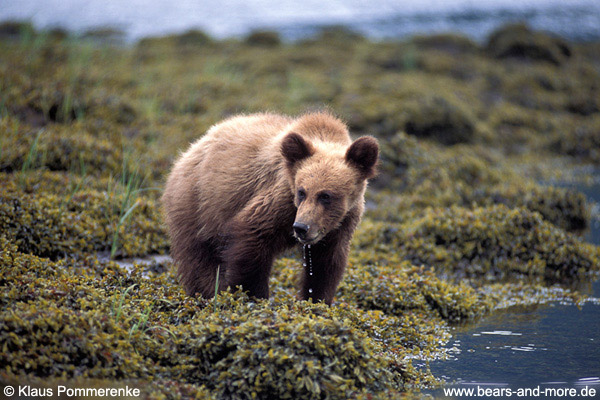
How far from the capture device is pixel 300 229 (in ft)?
16.3

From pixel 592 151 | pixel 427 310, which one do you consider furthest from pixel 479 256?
pixel 592 151

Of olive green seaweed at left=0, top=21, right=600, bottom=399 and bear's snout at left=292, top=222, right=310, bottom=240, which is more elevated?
bear's snout at left=292, top=222, right=310, bottom=240

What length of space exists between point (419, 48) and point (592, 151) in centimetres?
1175

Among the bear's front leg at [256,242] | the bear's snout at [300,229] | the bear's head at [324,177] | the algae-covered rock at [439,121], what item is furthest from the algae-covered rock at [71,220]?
the algae-covered rock at [439,121]

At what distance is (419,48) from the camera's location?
2714cm

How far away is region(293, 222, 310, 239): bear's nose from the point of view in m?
4.92

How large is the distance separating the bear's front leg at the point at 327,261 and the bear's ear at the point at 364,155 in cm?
41

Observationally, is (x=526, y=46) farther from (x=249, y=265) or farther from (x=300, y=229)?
(x=300, y=229)

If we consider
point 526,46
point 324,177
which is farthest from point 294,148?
point 526,46

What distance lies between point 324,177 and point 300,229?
57 cm

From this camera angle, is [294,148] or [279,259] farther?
[279,259]

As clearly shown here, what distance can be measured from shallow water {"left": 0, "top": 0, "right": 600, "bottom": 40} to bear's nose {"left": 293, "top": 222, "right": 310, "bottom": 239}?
82.7 feet

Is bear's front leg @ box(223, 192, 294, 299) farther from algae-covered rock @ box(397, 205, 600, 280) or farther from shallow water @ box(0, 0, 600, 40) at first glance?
shallow water @ box(0, 0, 600, 40)

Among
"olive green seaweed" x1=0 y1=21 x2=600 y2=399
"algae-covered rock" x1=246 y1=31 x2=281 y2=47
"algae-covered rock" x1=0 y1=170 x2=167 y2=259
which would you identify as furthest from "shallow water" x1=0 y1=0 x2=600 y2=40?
"algae-covered rock" x1=0 y1=170 x2=167 y2=259
